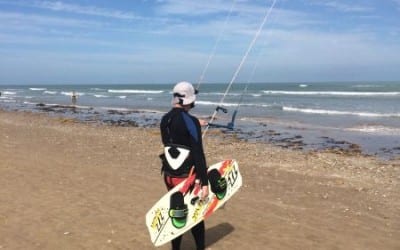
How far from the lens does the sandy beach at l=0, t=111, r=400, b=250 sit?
607 centimetres


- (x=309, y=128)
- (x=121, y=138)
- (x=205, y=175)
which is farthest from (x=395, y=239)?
(x=309, y=128)

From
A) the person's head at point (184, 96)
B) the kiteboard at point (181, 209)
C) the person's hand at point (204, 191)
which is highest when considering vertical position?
the person's head at point (184, 96)

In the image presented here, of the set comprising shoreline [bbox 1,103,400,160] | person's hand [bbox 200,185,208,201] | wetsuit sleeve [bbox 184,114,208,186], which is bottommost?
shoreline [bbox 1,103,400,160]

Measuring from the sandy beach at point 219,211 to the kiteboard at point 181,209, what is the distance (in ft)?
2.62

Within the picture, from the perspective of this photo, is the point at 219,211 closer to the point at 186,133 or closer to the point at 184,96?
the point at 186,133

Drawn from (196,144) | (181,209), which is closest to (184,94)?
(196,144)

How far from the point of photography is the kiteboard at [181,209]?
490cm

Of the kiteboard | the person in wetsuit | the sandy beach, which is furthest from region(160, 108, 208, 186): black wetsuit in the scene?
the sandy beach

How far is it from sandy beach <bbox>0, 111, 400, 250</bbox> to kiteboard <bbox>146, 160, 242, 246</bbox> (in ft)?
2.62

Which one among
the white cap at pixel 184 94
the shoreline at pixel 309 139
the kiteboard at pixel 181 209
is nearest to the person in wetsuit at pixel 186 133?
the white cap at pixel 184 94

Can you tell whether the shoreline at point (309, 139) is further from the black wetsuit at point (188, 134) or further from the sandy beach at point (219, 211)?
the black wetsuit at point (188, 134)

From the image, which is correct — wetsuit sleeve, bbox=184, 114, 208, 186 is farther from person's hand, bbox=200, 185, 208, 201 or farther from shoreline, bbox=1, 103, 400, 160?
shoreline, bbox=1, 103, 400, 160

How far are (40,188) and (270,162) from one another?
651 centimetres

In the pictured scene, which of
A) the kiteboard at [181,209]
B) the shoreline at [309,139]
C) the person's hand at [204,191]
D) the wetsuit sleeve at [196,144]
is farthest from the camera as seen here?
the shoreline at [309,139]
